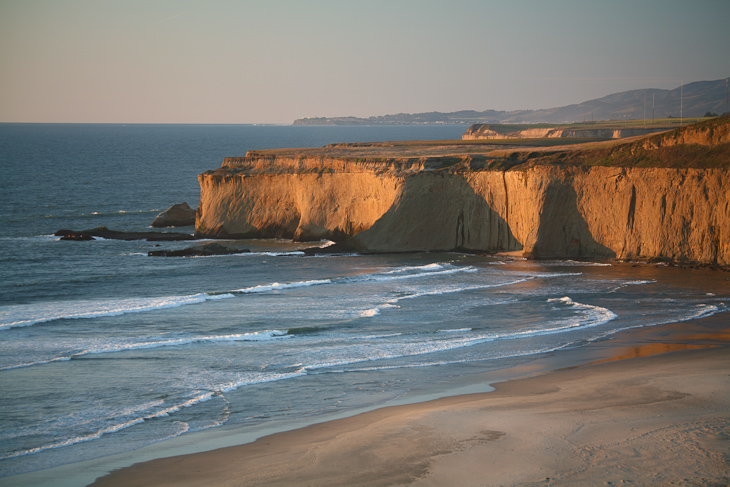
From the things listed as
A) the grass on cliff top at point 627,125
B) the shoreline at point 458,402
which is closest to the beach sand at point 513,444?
the shoreline at point 458,402

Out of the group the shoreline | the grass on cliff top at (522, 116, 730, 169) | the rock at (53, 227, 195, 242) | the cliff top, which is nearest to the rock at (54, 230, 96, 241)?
the rock at (53, 227, 195, 242)

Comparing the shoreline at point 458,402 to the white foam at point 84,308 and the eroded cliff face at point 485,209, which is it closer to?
the eroded cliff face at point 485,209

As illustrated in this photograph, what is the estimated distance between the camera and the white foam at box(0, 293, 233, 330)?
22859 mm

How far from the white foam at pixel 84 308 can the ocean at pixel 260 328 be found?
0.11m

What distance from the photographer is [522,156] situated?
36750 mm

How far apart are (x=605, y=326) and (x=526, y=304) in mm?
3799

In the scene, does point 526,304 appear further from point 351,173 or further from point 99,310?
point 351,173

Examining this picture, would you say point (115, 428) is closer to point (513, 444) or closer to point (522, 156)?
point (513, 444)

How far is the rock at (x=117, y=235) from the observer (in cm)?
4228

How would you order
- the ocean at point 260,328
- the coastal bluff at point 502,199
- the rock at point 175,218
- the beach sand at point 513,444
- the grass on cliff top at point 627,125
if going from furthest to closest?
the grass on cliff top at point 627,125 < the rock at point 175,218 < the coastal bluff at point 502,199 < the ocean at point 260,328 < the beach sand at point 513,444

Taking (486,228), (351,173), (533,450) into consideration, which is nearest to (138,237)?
(351,173)

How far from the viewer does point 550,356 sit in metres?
18.0

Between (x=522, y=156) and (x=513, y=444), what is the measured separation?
2738 cm

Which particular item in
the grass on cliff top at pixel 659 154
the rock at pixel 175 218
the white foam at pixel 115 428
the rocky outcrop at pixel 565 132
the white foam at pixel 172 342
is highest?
the rocky outcrop at pixel 565 132
